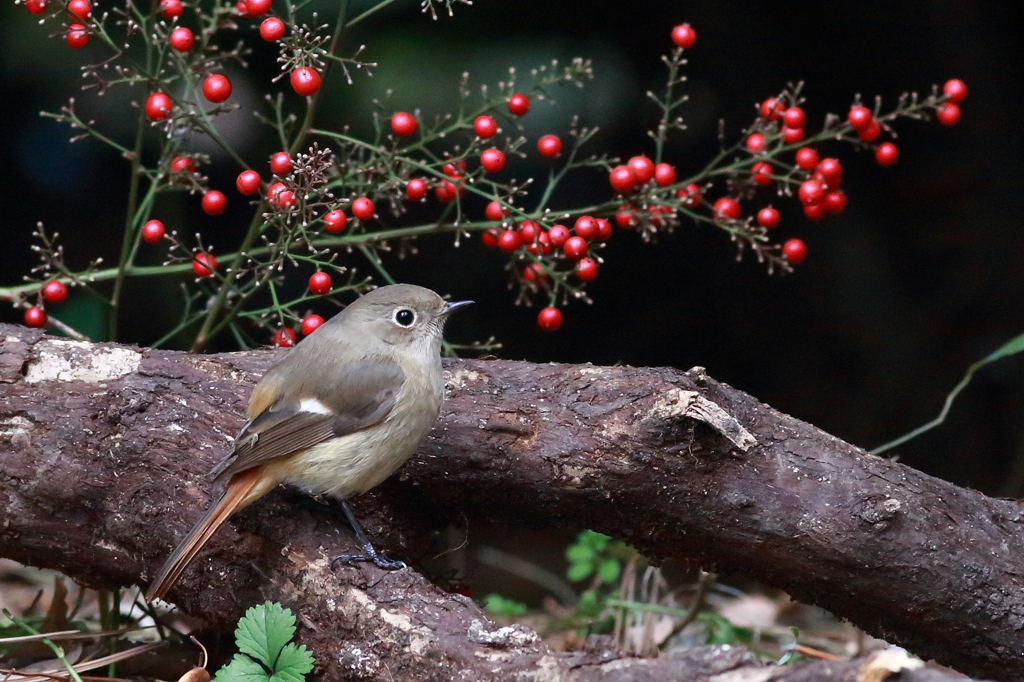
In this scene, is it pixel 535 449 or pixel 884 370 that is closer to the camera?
pixel 535 449

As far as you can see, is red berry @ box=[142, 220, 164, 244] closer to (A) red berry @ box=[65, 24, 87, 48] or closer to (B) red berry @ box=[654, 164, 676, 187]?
(A) red berry @ box=[65, 24, 87, 48]

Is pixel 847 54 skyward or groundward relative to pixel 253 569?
skyward

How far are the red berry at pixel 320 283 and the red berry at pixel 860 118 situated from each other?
1.69 m

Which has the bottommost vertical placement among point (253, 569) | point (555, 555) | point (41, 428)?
point (555, 555)

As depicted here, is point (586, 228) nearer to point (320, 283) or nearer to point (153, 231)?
point (320, 283)

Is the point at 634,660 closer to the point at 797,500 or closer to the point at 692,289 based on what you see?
the point at 797,500

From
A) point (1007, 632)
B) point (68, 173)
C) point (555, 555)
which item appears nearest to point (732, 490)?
point (1007, 632)

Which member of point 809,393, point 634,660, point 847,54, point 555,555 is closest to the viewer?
point 634,660

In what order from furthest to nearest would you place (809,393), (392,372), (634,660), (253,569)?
(809,393)
(392,372)
(253,569)
(634,660)

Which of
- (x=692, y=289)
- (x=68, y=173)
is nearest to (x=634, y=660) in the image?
(x=692, y=289)

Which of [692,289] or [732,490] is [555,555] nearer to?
[692,289]

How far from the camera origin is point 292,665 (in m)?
2.36

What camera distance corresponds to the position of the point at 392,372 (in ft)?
9.01

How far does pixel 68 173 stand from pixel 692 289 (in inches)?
127
